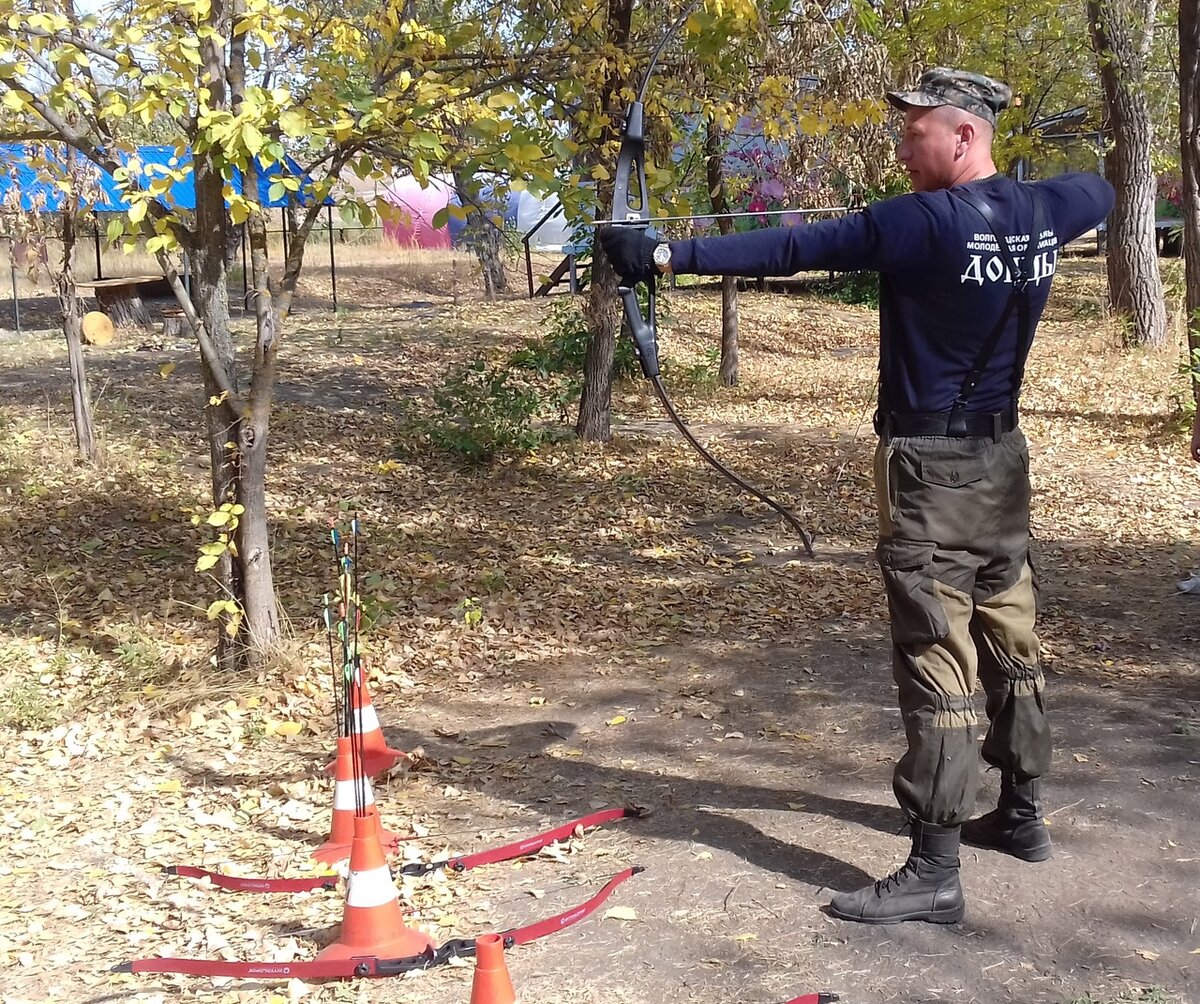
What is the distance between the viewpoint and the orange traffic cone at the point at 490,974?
2.80 meters

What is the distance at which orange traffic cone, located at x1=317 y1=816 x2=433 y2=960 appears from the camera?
11.0 ft

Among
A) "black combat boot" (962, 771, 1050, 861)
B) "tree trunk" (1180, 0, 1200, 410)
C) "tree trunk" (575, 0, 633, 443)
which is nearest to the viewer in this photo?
"black combat boot" (962, 771, 1050, 861)

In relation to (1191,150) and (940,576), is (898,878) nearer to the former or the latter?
(940,576)

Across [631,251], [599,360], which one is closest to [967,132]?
[631,251]

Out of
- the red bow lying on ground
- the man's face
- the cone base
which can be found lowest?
the red bow lying on ground

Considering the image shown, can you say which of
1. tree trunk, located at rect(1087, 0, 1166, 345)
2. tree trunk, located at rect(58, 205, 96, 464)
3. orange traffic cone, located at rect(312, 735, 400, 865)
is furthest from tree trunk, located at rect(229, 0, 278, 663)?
tree trunk, located at rect(1087, 0, 1166, 345)

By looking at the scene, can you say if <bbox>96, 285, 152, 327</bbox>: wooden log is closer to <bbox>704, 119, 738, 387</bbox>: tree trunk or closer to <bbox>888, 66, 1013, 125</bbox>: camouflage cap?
<bbox>704, 119, 738, 387</bbox>: tree trunk

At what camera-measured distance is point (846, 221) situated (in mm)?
3203

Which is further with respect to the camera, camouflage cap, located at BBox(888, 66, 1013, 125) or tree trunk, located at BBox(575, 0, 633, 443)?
tree trunk, located at BBox(575, 0, 633, 443)

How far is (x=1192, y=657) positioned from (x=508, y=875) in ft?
11.8

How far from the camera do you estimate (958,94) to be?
10.7 ft

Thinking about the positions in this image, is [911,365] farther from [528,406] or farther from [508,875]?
[528,406]

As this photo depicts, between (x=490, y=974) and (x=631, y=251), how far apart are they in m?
1.94

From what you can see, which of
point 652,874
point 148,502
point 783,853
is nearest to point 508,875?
point 652,874
